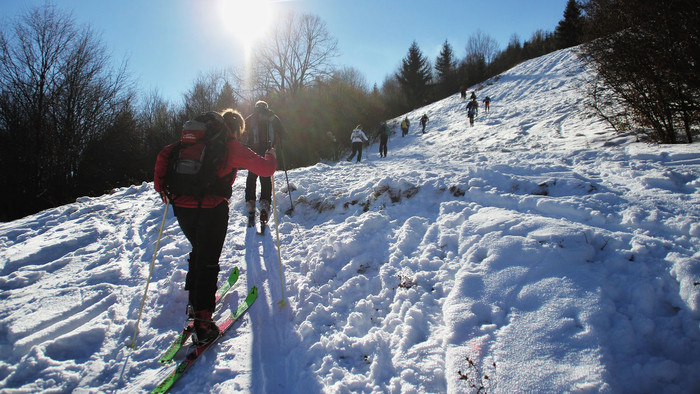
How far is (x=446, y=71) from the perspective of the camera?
45.3 m

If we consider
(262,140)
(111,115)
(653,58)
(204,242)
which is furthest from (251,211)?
(111,115)

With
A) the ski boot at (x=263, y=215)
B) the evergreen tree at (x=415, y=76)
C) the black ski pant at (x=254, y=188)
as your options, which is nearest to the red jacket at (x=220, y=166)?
the ski boot at (x=263, y=215)

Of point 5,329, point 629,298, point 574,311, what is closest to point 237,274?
point 5,329

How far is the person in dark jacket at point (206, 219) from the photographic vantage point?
274cm

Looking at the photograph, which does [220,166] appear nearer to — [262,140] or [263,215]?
[263,215]

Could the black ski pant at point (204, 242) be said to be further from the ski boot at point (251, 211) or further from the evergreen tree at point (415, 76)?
Result: the evergreen tree at point (415, 76)

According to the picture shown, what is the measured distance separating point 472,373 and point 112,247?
620cm

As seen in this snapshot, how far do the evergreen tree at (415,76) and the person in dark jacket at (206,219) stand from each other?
42.7m

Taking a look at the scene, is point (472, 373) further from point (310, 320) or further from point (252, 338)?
point (252, 338)

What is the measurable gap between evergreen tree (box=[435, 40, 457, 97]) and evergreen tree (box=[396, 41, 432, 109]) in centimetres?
314

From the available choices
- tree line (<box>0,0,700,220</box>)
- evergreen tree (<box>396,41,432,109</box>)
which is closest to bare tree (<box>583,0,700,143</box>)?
tree line (<box>0,0,700,220</box>)

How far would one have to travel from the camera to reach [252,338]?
297 centimetres

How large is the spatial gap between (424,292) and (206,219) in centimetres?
230

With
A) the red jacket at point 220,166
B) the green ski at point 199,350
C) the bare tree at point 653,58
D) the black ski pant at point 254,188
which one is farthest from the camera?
the black ski pant at point 254,188
